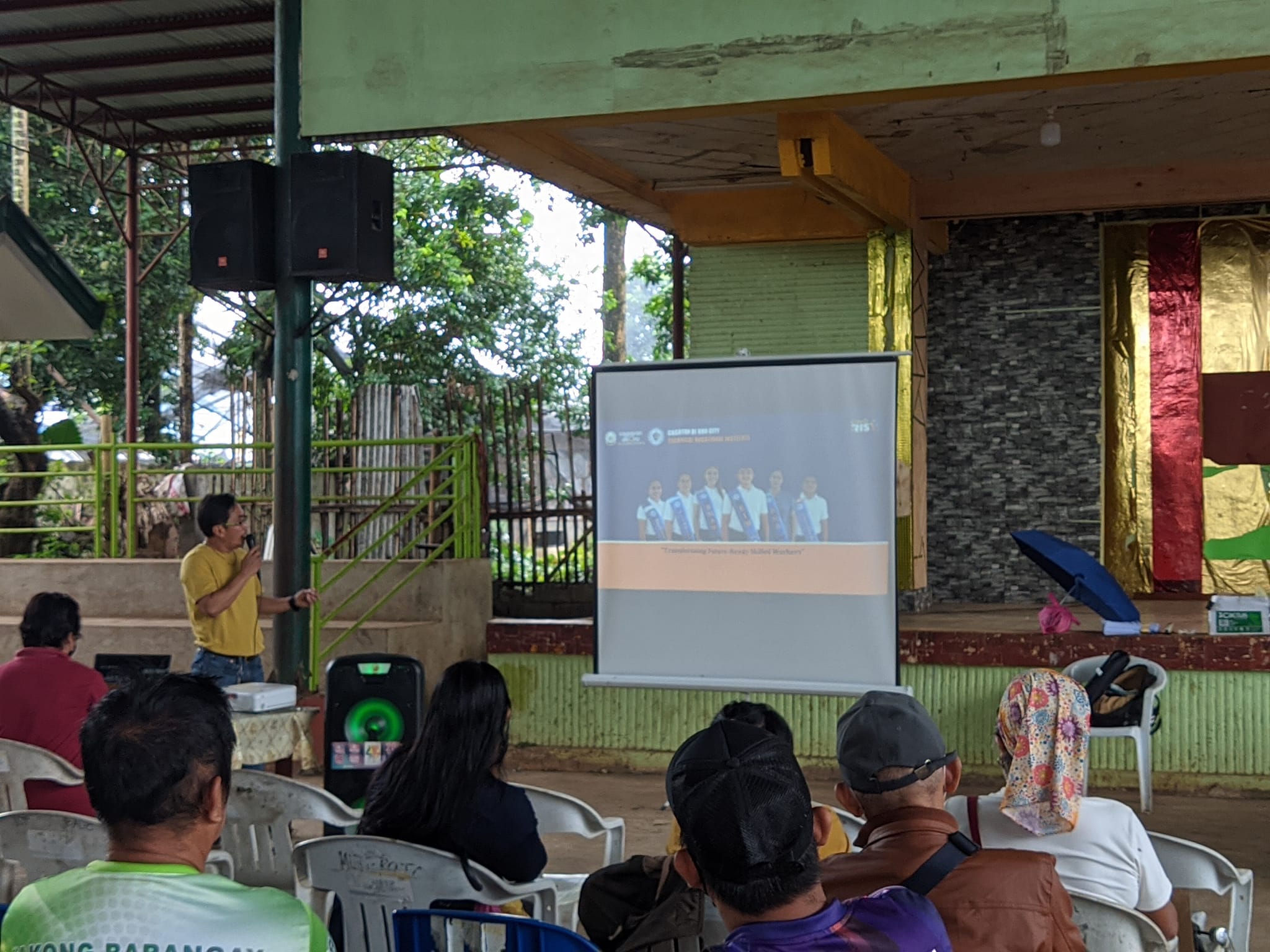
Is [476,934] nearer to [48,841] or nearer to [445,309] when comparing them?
[48,841]

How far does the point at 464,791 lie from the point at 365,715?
2.11m

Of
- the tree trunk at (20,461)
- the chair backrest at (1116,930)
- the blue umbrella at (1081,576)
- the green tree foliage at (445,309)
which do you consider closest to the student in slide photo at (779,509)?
the blue umbrella at (1081,576)

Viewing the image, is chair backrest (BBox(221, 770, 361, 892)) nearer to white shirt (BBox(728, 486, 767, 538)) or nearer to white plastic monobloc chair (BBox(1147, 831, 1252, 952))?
white plastic monobloc chair (BBox(1147, 831, 1252, 952))

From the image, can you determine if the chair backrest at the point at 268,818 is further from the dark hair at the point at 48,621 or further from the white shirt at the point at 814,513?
Answer: the white shirt at the point at 814,513

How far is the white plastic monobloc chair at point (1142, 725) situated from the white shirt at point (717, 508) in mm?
1700

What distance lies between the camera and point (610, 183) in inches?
322

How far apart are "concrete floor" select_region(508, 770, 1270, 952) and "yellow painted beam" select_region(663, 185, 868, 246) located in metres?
3.51

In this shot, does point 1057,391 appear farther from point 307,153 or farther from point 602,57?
point 307,153

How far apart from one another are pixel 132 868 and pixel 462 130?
4.82m

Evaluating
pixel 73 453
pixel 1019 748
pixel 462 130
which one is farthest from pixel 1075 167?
pixel 73 453

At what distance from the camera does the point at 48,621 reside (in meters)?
4.13

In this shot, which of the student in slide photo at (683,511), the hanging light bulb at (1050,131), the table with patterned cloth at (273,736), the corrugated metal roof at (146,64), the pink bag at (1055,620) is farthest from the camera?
the corrugated metal roof at (146,64)

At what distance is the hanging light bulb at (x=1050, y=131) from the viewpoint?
6961mm

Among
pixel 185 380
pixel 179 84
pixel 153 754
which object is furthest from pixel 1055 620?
A: pixel 185 380
